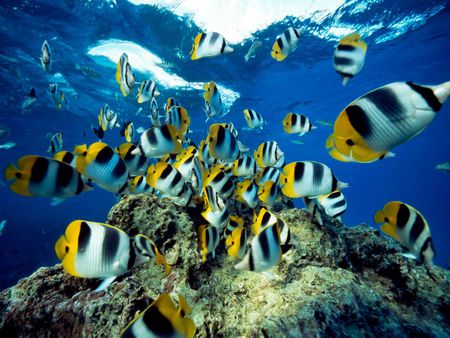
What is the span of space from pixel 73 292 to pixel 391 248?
485 centimetres

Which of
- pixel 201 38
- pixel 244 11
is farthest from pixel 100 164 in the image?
pixel 244 11

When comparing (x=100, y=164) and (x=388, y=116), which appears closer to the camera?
(x=388, y=116)

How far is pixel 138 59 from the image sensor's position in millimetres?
19734

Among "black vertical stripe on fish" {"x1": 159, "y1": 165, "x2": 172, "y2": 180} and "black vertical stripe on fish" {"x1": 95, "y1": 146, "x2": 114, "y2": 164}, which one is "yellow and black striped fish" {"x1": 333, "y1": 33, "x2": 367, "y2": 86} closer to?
"black vertical stripe on fish" {"x1": 159, "y1": 165, "x2": 172, "y2": 180}

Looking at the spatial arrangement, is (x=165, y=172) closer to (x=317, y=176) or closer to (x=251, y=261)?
(x=251, y=261)

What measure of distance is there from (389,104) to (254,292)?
8.73 feet

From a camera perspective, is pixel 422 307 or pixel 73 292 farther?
pixel 422 307

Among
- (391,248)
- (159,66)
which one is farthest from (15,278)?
(391,248)

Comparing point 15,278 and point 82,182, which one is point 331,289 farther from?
point 15,278

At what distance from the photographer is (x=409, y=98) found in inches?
56.7

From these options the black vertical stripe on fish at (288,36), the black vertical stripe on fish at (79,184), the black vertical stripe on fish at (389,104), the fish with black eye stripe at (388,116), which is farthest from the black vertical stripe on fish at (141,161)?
the black vertical stripe on fish at (288,36)

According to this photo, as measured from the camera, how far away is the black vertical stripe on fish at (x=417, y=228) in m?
2.67

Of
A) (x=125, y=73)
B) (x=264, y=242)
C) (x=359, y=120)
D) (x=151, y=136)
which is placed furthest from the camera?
(x=125, y=73)

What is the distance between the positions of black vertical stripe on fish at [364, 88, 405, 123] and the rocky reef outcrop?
2.04m
